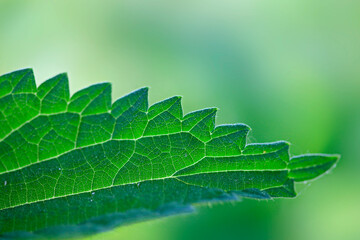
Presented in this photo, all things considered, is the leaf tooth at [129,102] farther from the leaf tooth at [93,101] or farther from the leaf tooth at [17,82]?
the leaf tooth at [17,82]

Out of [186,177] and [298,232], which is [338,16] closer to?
[298,232]

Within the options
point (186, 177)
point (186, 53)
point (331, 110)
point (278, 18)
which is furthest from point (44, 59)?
point (186, 177)

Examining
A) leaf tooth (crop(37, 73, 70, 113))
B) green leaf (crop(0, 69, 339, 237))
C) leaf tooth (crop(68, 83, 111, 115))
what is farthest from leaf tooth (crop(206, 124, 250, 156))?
leaf tooth (crop(37, 73, 70, 113))

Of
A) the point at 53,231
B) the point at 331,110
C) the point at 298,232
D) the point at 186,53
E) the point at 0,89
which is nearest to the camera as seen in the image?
the point at 53,231

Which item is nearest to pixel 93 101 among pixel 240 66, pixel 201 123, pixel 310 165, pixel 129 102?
pixel 129 102

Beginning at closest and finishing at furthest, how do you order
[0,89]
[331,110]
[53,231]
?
[53,231], [0,89], [331,110]

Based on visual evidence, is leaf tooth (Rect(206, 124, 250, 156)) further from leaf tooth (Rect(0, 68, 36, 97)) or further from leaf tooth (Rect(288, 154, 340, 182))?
leaf tooth (Rect(0, 68, 36, 97))

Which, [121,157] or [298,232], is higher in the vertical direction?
[121,157]
